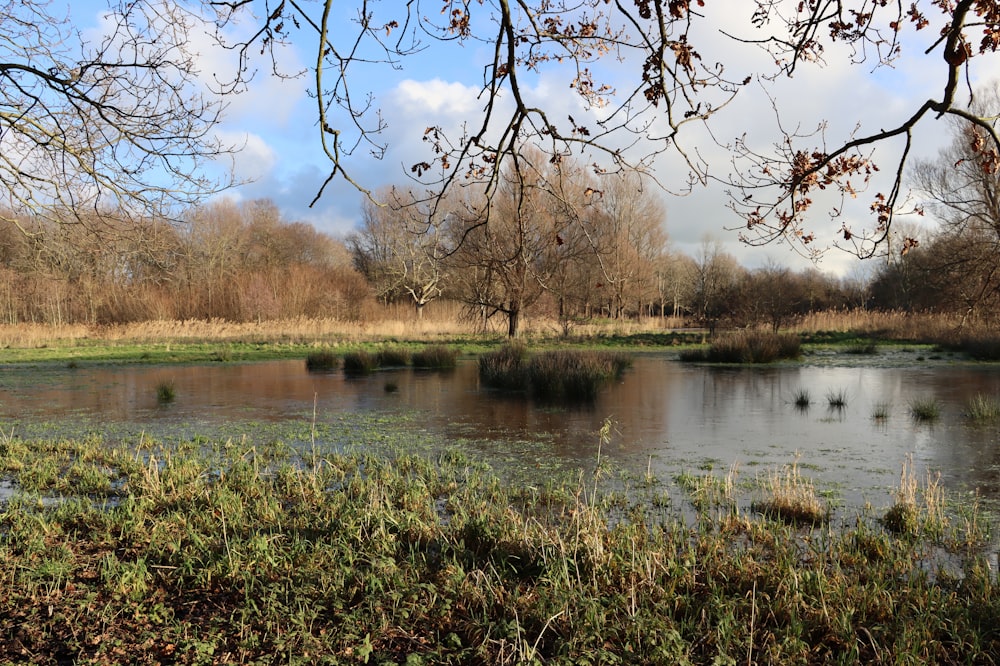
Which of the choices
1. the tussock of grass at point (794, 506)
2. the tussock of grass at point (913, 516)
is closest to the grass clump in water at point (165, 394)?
the tussock of grass at point (794, 506)

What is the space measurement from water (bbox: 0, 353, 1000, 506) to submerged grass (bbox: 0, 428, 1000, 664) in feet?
6.98

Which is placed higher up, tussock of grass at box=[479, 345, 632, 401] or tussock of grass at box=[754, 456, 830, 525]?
tussock of grass at box=[479, 345, 632, 401]

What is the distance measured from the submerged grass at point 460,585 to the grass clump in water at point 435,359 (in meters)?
13.8

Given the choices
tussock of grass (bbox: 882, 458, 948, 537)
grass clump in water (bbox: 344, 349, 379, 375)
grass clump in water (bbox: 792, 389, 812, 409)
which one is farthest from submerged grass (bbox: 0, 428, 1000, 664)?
grass clump in water (bbox: 344, 349, 379, 375)

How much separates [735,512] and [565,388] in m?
8.02

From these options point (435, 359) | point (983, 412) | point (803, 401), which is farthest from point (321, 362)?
point (983, 412)

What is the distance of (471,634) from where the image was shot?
3035 mm

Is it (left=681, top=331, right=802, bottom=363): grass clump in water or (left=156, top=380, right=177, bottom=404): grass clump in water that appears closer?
(left=156, top=380, right=177, bottom=404): grass clump in water

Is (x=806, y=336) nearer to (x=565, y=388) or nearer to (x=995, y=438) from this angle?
(x=565, y=388)

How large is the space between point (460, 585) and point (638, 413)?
26.0 ft

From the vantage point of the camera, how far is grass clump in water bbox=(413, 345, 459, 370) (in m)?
19.1

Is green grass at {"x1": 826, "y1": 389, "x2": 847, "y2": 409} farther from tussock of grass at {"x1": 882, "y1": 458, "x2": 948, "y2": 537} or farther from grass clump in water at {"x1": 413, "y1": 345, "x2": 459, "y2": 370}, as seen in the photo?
grass clump in water at {"x1": 413, "y1": 345, "x2": 459, "y2": 370}

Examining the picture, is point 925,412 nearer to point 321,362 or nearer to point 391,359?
point 391,359

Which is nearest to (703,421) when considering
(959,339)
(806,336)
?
(959,339)
